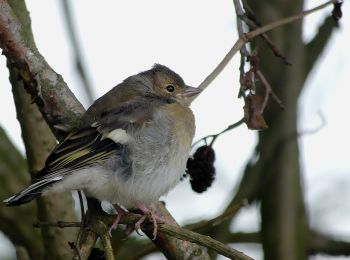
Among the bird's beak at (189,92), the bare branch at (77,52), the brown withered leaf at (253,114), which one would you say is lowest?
the brown withered leaf at (253,114)

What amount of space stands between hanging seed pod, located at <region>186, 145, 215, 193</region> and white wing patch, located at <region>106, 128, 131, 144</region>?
41 cm

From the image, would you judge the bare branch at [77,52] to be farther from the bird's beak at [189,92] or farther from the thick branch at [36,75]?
the thick branch at [36,75]

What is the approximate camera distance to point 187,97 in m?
5.53

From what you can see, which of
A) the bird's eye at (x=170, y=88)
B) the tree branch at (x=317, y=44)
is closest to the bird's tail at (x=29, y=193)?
the bird's eye at (x=170, y=88)

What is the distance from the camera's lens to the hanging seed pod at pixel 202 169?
4.68m

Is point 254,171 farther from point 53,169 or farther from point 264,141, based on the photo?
point 53,169

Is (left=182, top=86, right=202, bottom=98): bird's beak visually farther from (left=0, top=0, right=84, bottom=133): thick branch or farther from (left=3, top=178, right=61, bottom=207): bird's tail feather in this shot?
(left=3, top=178, right=61, bottom=207): bird's tail feather

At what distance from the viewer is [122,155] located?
4.60m

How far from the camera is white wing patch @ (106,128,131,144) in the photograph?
4.60m

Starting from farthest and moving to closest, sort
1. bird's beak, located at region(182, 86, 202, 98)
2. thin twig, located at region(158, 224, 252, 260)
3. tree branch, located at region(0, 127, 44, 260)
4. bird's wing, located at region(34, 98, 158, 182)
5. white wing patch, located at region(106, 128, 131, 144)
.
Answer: tree branch, located at region(0, 127, 44, 260) → bird's beak, located at region(182, 86, 202, 98) → white wing patch, located at region(106, 128, 131, 144) → bird's wing, located at region(34, 98, 158, 182) → thin twig, located at region(158, 224, 252, 260)

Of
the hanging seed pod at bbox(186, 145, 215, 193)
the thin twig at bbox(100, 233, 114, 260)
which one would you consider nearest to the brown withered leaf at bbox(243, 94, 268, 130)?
the hanging seed pod at bbox(186, 145, 215, 193)

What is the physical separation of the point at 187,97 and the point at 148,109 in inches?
26.7

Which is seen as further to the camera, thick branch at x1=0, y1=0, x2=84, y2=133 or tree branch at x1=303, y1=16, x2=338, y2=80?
tree branch at x1=303, y1=16, x2=338, y2=80

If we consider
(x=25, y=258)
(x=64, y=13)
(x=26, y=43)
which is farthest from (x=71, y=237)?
(x=64, y=13)
